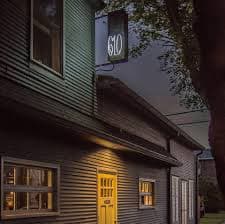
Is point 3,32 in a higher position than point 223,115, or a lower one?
higher

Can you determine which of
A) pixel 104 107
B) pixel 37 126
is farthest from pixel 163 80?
pixel 37 126

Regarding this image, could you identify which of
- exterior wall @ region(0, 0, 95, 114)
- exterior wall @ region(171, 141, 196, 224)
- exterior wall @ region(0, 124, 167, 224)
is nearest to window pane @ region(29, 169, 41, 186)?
exterior wall @ region(0, 124, 167, 224)

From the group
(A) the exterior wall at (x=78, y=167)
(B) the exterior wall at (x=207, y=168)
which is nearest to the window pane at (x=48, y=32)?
(A) the exterior wall at (x=78, y=167)

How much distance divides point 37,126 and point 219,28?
17.0ft

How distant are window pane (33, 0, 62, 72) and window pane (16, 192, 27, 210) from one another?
2788mm

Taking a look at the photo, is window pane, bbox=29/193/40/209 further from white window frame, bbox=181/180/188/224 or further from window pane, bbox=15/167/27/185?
white window frame, bbox=181/180/188/224

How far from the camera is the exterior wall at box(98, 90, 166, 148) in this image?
49.6 ft

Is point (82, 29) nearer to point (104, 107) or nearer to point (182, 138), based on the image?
point (104, 107)

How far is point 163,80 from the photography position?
23.8m

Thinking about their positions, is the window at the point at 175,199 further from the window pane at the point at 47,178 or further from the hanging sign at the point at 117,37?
the window pane at the point at 47,178

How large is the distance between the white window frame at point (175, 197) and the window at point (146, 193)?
2.99m

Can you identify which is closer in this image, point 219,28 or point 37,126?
point 219,28

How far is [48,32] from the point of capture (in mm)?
12281

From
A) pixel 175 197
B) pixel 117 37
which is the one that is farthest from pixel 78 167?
pixel 175 197
